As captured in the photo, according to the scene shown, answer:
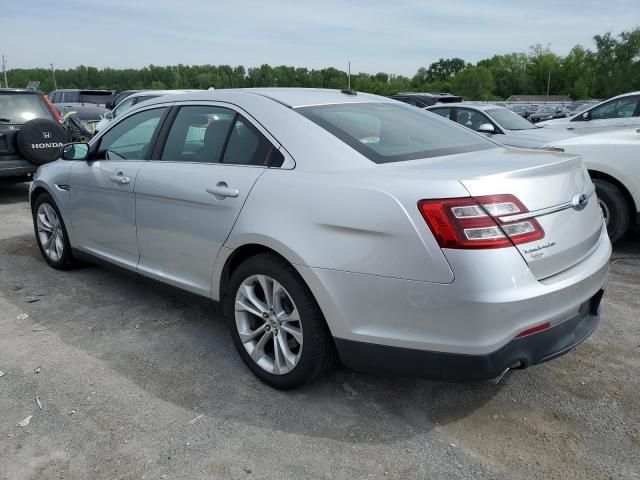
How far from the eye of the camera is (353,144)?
2803mm

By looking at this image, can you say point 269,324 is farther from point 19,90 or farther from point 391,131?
point 19,90

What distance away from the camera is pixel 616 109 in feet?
31.9

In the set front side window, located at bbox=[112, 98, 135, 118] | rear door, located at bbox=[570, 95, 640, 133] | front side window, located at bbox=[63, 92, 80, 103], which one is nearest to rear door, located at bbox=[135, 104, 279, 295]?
rear door, located at bbox=[570, 95, 640, 133]

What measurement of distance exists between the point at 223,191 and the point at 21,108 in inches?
282

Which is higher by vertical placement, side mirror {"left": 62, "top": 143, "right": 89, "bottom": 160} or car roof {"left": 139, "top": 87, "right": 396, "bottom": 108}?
car roof {"left": 139, "top": 87, "right": 396, "bottom": 108}

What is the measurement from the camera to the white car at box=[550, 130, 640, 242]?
5246 mm

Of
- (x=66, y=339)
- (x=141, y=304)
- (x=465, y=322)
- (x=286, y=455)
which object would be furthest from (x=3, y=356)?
(x=465, y=322)

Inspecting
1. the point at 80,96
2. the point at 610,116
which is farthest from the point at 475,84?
the point at 610,116

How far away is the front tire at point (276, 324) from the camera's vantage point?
269cm

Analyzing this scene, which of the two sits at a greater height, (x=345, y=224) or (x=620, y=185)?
(x=345, y=224)

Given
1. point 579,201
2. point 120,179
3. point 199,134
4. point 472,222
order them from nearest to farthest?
point 472,222 → point 579,201 → point 199,134 → point 120,179

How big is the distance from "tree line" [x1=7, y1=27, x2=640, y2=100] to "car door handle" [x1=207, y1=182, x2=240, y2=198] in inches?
3067

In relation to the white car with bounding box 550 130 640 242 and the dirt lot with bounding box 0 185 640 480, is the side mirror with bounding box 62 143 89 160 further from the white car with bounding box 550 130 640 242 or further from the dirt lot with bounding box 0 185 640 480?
the white car with bounding box 550 130 640 242

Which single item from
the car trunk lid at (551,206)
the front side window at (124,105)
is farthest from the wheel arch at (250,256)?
the front side window at (124,105)
